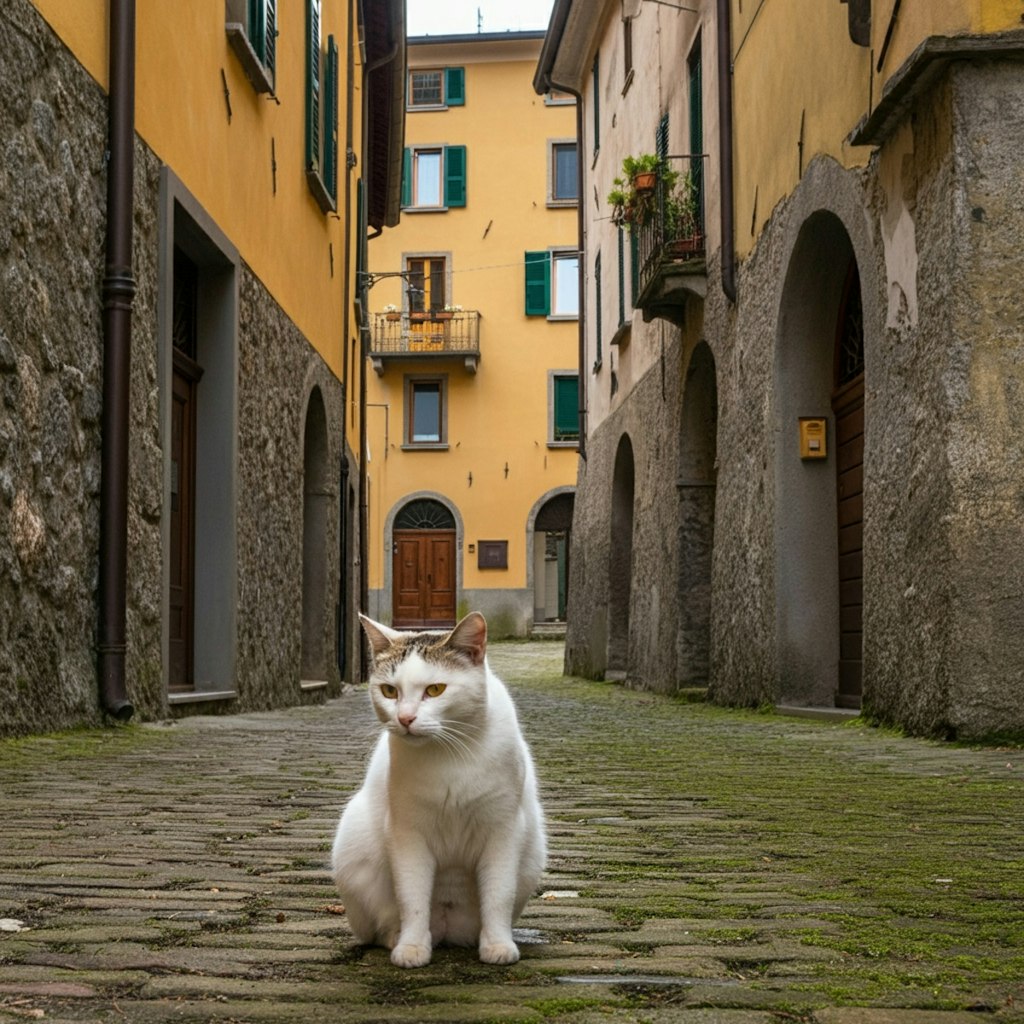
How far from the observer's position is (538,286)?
3416 cm

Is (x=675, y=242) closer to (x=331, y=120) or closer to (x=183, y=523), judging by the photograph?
(x=331, y=120)

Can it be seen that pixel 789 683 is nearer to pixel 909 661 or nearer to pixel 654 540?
pixel 909 661

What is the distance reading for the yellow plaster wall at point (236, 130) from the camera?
8.38 metres

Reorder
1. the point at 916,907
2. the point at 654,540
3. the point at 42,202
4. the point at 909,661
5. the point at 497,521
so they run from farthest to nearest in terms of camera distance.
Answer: the point at 497,521, the point at 654,540, the point at 909,661, the point at 42,202, the point at 916,907

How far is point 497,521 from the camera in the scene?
112ft

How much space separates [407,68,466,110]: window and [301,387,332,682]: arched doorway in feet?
71.0

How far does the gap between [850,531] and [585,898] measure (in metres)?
7.31

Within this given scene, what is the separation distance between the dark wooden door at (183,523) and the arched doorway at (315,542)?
4417 mm

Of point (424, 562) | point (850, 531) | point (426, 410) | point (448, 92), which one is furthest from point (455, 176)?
point (850, 531)

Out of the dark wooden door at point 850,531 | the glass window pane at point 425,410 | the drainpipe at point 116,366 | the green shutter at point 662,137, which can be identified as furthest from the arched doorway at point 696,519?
the glass window pane at point 425,410

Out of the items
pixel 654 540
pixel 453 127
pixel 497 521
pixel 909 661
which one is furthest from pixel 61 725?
pixel 453 127

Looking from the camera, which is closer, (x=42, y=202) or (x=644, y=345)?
(x=42, y=202)

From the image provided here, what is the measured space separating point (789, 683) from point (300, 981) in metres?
8.36

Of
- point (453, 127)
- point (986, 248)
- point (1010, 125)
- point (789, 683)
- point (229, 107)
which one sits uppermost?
point (453, 127)
